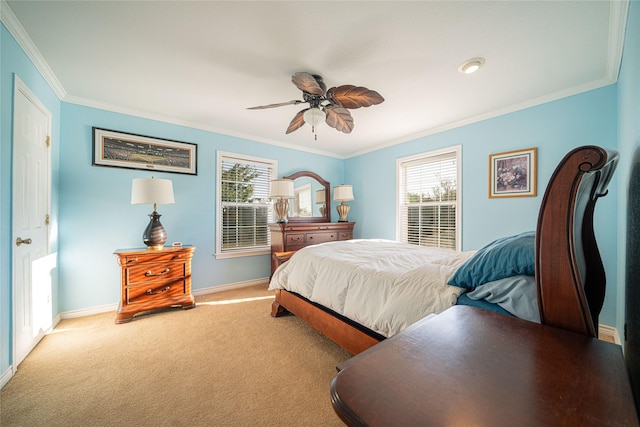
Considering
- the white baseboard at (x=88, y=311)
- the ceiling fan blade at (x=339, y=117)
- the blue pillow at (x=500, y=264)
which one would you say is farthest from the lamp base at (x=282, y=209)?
the blue pillow at (x=500, y=264)

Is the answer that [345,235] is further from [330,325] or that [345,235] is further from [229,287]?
[330,325]

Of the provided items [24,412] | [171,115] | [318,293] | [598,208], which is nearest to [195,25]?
[171,115]

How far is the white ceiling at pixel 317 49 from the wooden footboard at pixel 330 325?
6.96 feet

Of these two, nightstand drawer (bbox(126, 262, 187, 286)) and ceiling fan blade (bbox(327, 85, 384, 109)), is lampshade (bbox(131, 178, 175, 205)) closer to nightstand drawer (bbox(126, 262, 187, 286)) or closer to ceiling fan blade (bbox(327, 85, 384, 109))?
nightstand drawer (bbox(126, 262, 187, 286))

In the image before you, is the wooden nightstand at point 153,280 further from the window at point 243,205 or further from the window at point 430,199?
the window at point 430,199

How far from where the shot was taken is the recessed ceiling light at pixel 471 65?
6.50 feet

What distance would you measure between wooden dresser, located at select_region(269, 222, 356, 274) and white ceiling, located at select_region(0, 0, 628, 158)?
1805 millimetres

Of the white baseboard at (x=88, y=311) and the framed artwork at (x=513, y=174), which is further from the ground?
the framed artwork at (x=513, y=174)

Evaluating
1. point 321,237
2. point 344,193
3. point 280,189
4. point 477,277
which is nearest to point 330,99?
point 477,277

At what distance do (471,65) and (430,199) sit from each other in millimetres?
2044

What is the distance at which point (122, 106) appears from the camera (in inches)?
113

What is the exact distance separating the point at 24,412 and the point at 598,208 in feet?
15.2

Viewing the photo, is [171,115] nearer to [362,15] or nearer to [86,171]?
[86,171]

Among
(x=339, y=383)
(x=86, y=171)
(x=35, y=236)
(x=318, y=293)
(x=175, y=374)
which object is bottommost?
(x=175, y=374)
